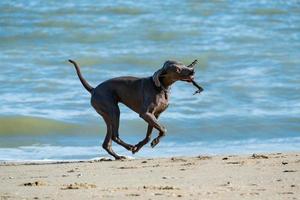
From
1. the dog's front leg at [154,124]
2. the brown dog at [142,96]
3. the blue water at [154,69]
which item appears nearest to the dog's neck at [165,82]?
the brown dog at [142,96]

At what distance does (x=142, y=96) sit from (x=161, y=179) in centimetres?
198

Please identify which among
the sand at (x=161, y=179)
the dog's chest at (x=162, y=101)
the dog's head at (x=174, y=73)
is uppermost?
the dog's head at (x=174, y=73)

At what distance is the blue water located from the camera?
11406mm

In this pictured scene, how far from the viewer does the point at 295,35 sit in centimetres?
2138

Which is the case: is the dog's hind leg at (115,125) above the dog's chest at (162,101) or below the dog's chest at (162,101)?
below

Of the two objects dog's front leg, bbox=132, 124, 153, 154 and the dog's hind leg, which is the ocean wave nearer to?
the dog's hind leg

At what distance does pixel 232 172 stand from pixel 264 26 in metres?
15.5

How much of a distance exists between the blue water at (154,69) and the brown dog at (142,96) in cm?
95

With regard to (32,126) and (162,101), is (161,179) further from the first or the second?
(32,126)

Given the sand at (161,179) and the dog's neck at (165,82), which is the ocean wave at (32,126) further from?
the dog's neck at (165,82)

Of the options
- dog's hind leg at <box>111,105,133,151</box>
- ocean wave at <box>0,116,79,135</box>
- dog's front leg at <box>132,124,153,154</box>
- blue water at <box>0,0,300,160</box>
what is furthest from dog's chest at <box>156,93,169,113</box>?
ocean wave at <box>0,116,79,135</box>

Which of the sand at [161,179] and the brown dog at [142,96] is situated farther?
the brown dog at [142,96]

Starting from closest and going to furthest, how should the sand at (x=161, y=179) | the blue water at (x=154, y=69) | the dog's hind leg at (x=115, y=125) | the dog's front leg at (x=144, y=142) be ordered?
the sand at (x=161, y=179) < the dog's front leg at (x=144, y=142) < the dog's hind leg at (x=115, y=125) < the blue water at (x=154, y=69)

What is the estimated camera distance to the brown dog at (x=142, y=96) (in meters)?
9.12
